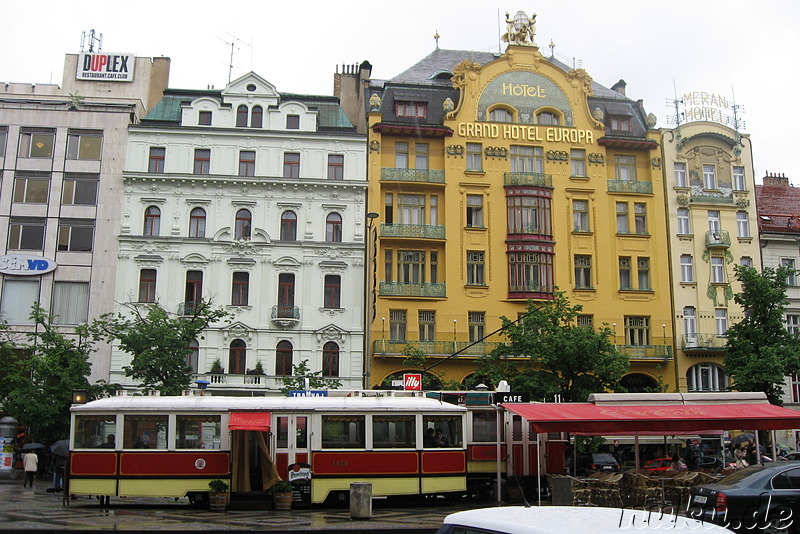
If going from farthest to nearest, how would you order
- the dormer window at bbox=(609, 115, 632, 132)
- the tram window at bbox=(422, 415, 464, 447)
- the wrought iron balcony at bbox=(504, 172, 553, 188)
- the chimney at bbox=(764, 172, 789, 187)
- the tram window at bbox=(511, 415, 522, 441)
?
the chimney at bbox=(764, 172, 789, 187), the dormer window at bbox=(609, 115, 632, 132), the wrought iron balcony at bbox=(504, 172, 553, 188), the tram window at bbox=(511, 415, 522, 441), the tram window at bbox=(422, 415, 464, 447)

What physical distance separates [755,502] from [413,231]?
29.1 m

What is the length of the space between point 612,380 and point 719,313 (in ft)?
42.7

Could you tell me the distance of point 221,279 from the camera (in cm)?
4169

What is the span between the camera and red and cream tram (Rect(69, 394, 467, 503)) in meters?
21.2

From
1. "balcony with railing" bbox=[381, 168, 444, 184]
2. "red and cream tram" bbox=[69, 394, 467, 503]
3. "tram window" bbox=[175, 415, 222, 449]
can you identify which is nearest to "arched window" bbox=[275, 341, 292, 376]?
"balcony with railing" bbox=[381, 168, 444, 184]

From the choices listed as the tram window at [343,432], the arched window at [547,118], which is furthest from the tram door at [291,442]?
the arched window at [547,118]

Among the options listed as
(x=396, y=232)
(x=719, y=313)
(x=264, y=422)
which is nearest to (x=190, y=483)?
(x=264, y=422)

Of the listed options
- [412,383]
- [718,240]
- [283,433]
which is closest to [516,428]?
[412,383]

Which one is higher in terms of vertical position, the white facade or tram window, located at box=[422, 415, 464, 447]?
the white facade

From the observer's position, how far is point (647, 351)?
4412 cm

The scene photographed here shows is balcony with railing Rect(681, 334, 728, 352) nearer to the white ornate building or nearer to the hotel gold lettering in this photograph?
the hotel gold lettering

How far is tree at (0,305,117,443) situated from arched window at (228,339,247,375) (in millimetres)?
6815

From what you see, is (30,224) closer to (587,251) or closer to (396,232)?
(396,232)

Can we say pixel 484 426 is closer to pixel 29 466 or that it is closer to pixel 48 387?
pixel 29 466
